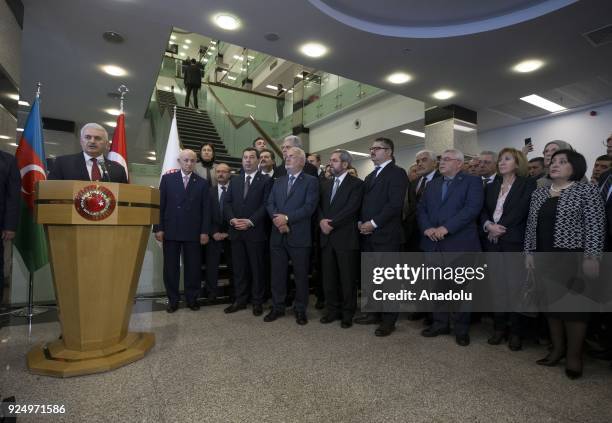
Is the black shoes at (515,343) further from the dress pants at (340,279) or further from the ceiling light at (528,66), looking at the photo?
the ceiling light at (528,66)

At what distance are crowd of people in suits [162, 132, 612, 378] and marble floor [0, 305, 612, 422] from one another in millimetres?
271

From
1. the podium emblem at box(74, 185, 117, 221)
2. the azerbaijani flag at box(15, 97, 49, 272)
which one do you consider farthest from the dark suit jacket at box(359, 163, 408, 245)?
the azerbaijani flag at box(15, 97, 49, 272)

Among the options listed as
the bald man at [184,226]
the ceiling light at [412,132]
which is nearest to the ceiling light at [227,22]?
the bald man at [184,226]

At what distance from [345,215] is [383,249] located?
424mm

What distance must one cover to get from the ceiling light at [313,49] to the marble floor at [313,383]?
354 centimetres

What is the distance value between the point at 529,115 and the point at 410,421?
28.0ft

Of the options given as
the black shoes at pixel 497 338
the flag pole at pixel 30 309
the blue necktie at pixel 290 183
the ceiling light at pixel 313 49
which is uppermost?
the ceiling light at pixel 313 49

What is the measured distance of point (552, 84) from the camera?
225 inches

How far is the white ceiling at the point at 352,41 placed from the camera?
380cm

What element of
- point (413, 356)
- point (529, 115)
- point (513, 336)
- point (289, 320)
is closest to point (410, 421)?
point (413, 356)

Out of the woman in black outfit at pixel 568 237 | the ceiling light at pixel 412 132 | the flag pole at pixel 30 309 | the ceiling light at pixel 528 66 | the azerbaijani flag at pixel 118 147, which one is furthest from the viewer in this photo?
the ceiling light at pixel 412 132

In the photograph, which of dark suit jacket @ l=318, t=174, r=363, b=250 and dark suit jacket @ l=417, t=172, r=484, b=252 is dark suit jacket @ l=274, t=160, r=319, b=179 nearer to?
dark suit jacket @ l=318, t=174, r=363, b=250

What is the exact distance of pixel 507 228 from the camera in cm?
268

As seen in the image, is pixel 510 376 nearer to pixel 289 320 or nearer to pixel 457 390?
pixel 457 390
